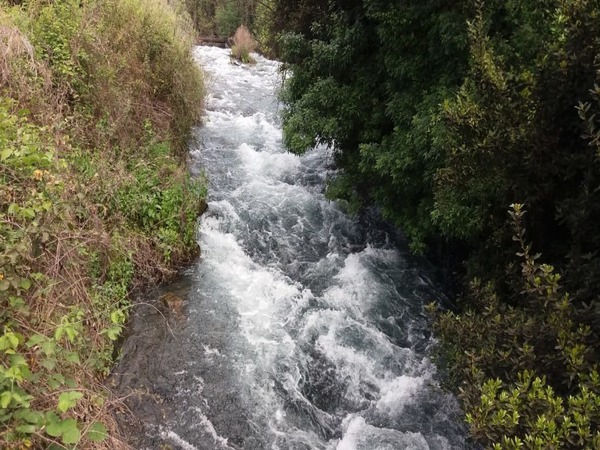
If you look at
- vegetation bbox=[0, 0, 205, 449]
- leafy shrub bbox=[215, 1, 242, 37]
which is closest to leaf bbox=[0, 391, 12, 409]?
vegetation bbox=[0, 0, 205, 449]

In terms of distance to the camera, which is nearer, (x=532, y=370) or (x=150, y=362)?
(x=532, y=370)

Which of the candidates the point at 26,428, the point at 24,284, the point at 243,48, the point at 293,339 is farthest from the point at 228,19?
the point at 26,428

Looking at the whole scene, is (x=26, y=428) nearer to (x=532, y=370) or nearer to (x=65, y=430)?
(x=65, y=430)

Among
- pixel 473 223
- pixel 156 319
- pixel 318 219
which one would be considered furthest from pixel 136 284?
pixel 473 223

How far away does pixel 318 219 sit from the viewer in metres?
8.48

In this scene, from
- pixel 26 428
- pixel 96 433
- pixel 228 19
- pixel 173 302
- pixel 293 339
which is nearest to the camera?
pixel 26 428

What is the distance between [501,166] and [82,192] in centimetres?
433

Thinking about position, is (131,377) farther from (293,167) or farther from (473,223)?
(293,167)

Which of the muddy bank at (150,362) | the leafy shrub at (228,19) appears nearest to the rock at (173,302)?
the muddy bank at (150,362)

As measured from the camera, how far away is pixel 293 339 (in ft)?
19.1

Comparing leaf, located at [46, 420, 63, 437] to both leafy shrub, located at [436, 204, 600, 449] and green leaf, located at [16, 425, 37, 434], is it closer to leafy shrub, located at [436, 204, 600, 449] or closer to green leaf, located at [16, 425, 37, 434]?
green leaf, located at [16, 425, 37, 434]

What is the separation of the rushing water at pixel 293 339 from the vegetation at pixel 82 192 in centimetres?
72

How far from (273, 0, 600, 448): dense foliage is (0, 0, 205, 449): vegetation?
8.87ft

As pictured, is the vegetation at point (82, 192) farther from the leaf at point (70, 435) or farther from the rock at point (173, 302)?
the rock at point (173, 302)
